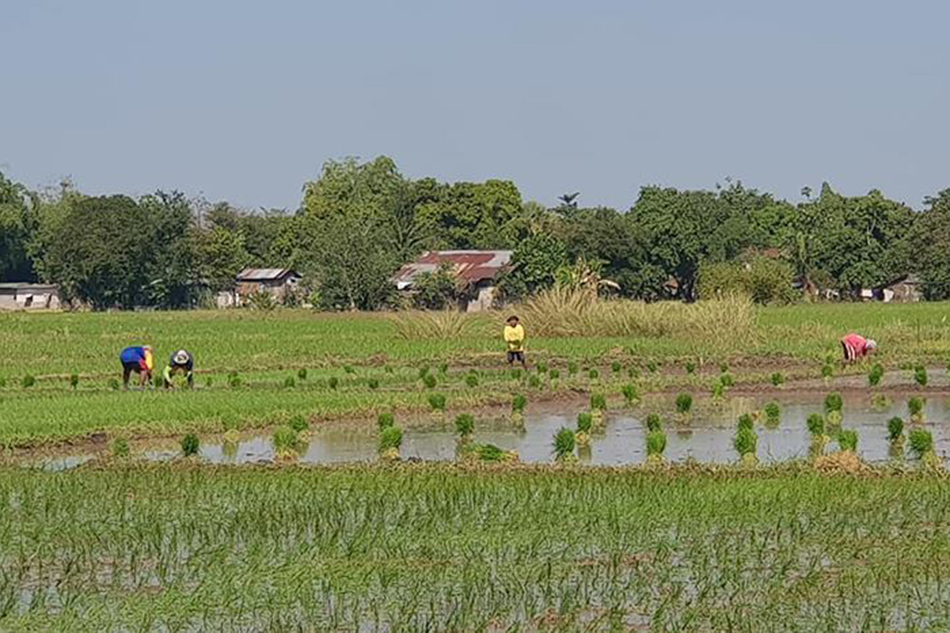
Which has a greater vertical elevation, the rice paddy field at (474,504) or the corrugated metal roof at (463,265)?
the corrugated metal roof at (463,265)

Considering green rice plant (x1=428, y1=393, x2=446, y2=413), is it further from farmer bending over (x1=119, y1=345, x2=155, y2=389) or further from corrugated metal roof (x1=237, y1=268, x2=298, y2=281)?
corrugated metal roof (x1=237, y1=268, x2=298, y2=281)

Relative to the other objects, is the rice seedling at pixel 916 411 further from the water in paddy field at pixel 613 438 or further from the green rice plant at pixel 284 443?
the green rice plant at pixel 284 443

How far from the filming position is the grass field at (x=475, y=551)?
8.67 m

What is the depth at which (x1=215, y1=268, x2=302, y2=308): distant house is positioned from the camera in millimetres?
77812

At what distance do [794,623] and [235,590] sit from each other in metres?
3.11

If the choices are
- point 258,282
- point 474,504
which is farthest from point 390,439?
point 258,282

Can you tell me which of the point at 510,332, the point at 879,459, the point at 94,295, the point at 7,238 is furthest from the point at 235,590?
the point at 7,238

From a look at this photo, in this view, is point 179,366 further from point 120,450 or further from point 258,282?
point 258,282

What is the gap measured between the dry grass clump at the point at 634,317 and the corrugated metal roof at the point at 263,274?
1573 inches

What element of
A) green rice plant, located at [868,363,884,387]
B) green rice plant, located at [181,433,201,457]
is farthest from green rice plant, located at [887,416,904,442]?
green rice plant, located at [868,363,884,387]

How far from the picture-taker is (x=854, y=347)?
2800 centimetres

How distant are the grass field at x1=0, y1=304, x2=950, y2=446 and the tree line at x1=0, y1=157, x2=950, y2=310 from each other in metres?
10.6

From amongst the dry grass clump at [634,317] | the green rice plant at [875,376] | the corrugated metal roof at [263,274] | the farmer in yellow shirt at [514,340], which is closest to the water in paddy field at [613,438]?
the green rice plant at [875,376]

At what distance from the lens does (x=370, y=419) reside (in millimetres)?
20344
